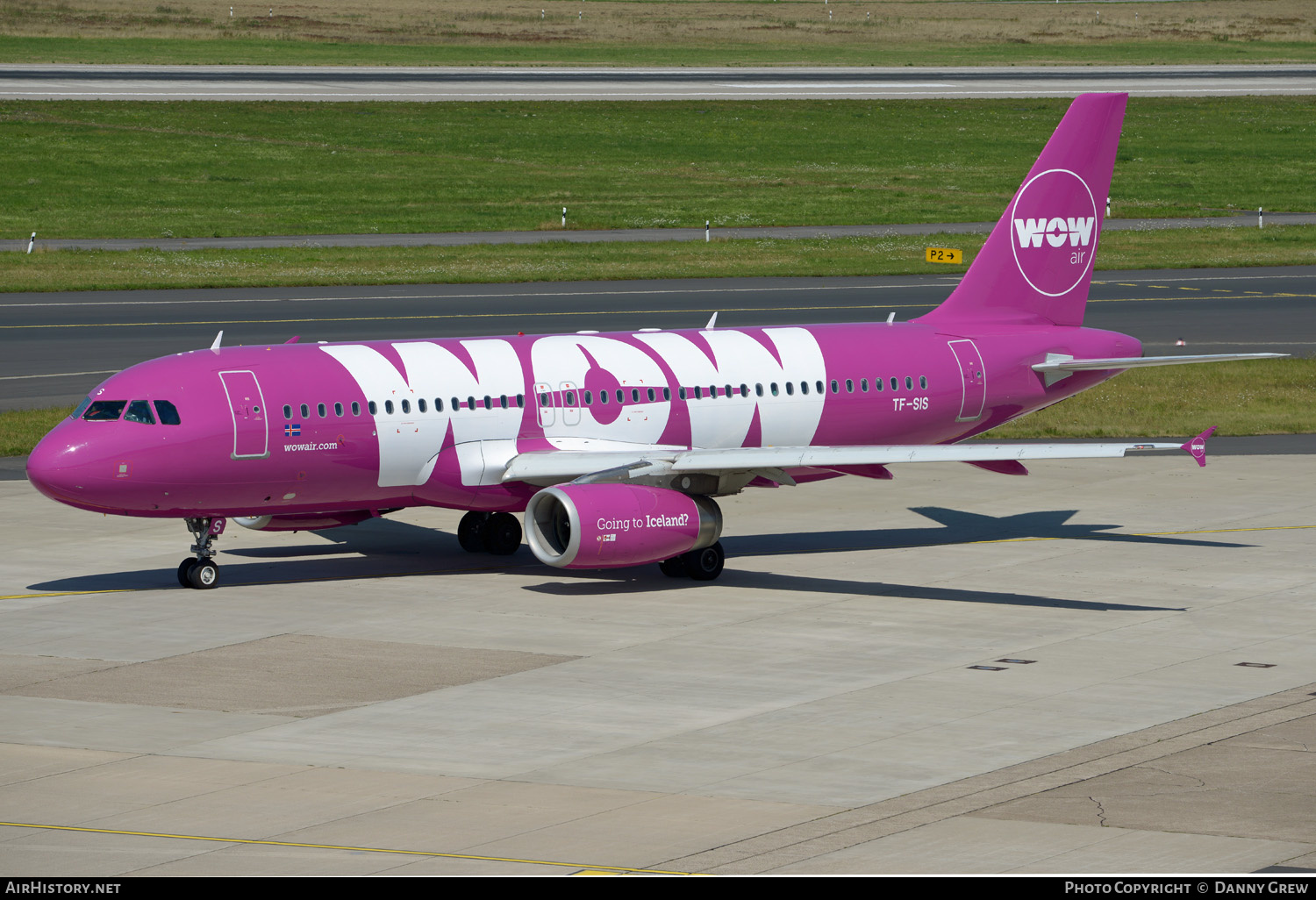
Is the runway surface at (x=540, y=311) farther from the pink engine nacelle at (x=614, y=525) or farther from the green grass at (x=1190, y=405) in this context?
the pink engine nacelle at (x=614, y=525)

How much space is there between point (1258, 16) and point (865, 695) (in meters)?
188

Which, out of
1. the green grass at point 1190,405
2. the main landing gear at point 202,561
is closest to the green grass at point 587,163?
the green grass at point 1190,405

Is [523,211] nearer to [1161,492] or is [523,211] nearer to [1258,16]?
[1161,492]

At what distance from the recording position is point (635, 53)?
169625mm

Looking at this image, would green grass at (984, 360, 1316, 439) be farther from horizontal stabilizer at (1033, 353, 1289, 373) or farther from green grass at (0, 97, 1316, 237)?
green grass at (0, 97, 1316, 237)

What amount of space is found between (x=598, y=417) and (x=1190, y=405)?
80.5ft

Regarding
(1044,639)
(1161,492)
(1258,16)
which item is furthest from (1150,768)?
(1258,16)

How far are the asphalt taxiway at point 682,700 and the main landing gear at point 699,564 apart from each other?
414 millimetres

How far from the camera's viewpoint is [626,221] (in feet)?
325

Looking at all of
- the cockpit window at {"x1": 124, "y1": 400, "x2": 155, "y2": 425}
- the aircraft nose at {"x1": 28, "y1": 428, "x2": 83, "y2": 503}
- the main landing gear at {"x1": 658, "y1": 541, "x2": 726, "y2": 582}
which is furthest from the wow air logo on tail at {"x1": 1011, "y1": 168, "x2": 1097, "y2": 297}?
the aircraft nose at {"x1": 28, "y1": 428, "x2": 83, "y2": 503}

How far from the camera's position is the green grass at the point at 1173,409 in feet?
169

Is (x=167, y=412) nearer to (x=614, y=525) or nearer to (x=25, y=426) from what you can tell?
(x=614, y=525)

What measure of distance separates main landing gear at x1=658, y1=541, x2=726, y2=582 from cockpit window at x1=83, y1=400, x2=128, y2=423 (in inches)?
401

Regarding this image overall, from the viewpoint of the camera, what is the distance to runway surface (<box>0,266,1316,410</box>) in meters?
63.1
